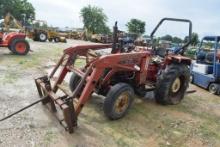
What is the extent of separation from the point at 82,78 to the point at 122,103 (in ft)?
2.85

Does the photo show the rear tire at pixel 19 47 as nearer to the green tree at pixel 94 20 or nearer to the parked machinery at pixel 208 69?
the parked machinery at pixel 208 69

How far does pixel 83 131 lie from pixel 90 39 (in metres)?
30.5

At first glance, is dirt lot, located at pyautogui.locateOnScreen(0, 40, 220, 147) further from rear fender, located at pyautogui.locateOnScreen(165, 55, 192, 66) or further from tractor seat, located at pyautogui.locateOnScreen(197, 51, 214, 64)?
tractor seat, located at pyautogui.locateOnScreen(197, 51, 214, 64)

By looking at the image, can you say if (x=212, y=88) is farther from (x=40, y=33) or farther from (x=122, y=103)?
(x=40, y=33)

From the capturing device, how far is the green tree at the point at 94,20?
163 ft

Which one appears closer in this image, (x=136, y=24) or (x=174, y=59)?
(x=174, y=59)

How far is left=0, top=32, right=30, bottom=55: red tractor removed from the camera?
475 inches

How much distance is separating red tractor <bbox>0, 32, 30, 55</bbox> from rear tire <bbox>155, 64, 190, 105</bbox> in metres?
8.17

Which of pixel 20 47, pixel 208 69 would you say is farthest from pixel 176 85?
pixel 20 47

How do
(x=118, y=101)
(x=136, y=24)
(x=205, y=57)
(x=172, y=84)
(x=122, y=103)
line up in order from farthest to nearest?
1. (x=136, y=24)
2. (x=205, y=57)
3. (x=172, y=84)
4. (x=122, y=103)
5. (x=118, y=101)

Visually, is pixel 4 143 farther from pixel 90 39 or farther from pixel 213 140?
pixel 90 39

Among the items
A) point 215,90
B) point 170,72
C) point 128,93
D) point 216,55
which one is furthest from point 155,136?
point 216,55

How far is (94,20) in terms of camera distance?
50594 millimetres

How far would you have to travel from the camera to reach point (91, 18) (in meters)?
50.4
